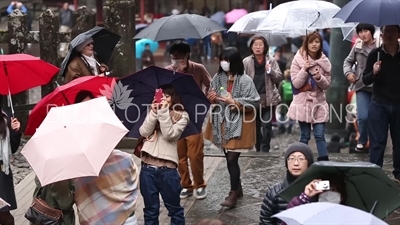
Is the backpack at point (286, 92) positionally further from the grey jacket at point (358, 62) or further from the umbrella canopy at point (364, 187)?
the umbrella canopy at point (364, 187)

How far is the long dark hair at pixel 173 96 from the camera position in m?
6.80

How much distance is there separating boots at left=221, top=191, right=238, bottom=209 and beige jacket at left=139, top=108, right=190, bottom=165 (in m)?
1.33

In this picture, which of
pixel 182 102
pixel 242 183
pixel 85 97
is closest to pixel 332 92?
pixel 242 183

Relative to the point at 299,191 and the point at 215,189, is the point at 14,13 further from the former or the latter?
the point at 299,191

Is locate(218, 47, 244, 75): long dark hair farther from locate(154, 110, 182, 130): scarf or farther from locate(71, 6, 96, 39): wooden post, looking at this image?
locate(71, 6, 96, 39): wooden post

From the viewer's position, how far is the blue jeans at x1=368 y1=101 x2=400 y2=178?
8086 mm

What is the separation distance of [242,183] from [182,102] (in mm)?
2207

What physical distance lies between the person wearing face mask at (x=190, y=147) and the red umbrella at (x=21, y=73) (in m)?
1.38

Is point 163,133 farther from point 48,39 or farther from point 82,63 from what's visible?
point 48,39

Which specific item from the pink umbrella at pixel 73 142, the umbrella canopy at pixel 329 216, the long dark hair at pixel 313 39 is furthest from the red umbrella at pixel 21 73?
the umbrella canopy at pixel 329 216

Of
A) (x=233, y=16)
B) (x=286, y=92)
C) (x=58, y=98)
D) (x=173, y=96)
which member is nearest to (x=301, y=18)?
(x=173, y=96)

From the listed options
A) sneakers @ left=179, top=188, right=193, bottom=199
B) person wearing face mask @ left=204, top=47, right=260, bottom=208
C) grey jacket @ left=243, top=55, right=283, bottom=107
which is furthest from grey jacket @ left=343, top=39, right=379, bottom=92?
sneakers @ left=179, top=188, right=193, bottom=199

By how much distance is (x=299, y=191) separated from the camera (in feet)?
16.4

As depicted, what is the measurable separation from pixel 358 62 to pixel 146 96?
346 centimetres
